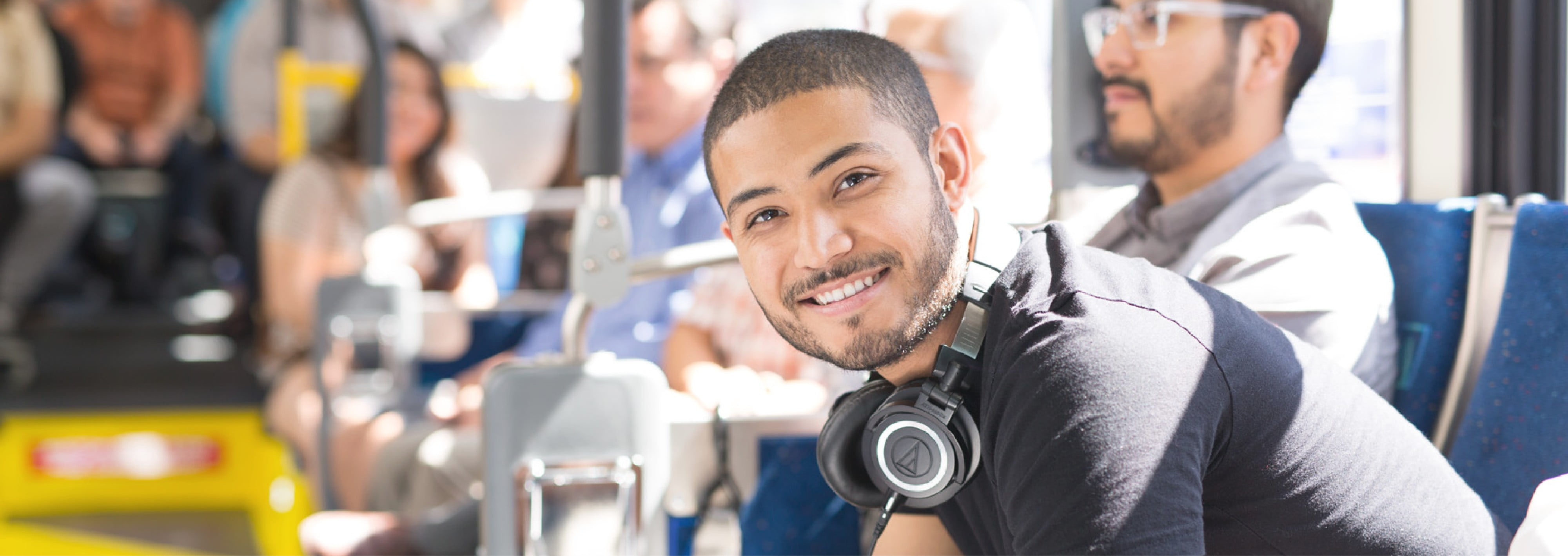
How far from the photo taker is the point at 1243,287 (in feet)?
3.63

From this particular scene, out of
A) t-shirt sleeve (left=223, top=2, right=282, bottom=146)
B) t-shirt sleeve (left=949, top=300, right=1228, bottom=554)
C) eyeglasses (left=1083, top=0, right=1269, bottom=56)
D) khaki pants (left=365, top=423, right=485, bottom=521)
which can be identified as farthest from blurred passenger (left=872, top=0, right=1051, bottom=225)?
t-shirt sleeve (left=223, top=2, right=282, bottom=146)

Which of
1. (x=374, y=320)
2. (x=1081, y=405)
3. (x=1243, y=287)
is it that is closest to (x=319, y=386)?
(x=374, y=320)

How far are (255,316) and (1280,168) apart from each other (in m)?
3.98

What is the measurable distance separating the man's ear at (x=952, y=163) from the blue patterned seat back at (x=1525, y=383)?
59cm

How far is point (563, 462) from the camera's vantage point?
1069 millimetres

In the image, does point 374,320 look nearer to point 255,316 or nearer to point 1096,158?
point 1096,158

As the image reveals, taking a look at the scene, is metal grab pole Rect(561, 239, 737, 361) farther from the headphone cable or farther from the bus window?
the bus window

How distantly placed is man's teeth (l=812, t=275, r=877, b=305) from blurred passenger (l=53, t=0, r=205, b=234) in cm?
436

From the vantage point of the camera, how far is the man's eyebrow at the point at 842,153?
856 millimetres

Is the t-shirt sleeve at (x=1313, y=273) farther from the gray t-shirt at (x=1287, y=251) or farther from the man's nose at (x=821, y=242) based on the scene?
the man's nose at (x=821, y=242)

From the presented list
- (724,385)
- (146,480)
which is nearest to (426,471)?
(724,385)

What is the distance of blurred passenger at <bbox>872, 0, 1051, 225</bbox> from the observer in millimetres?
1395

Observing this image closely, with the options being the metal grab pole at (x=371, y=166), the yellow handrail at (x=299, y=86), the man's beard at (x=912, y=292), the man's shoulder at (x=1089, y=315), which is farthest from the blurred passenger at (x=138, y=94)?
the man's shoulder at (x=1089, y=315)

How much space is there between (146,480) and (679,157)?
2077 millimetres
